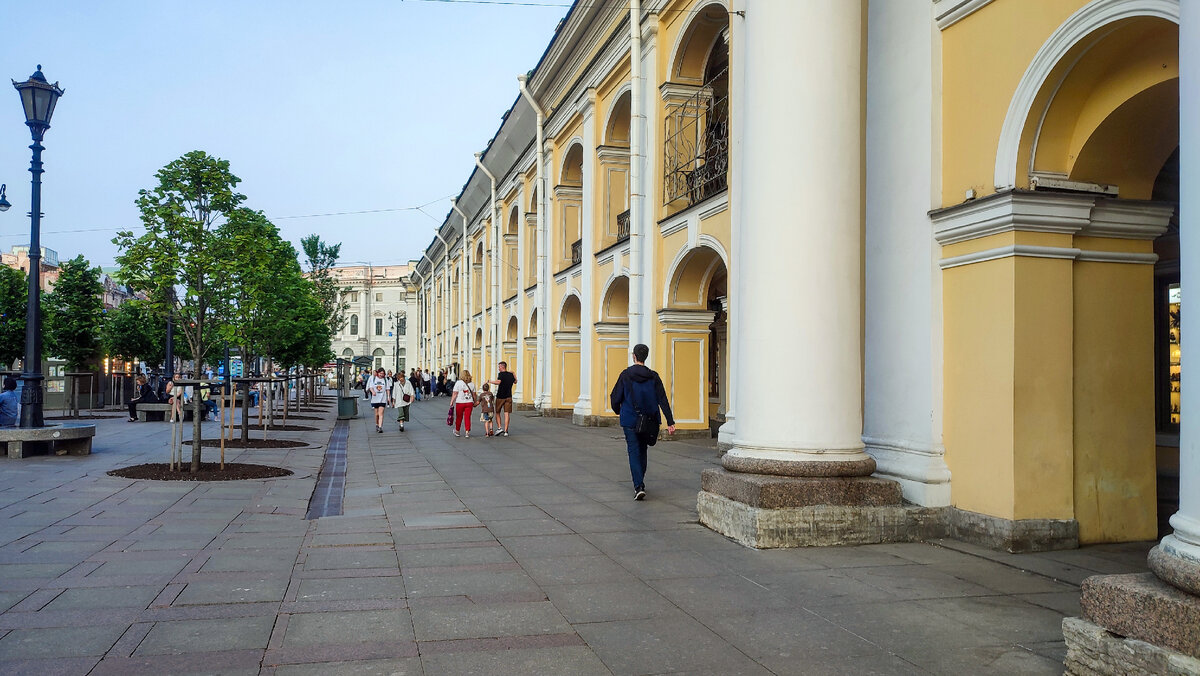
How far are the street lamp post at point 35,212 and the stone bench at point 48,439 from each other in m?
0.41

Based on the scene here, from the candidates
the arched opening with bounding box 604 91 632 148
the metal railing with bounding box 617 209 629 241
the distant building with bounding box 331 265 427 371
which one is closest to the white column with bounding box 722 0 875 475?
the metal railing with bounding box 617 209 629 241

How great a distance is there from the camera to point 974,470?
6.93m

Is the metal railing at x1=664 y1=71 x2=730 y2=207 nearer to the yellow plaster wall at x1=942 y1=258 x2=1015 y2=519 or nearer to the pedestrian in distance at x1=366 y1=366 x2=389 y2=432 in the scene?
the yellow plaster wall at x1=942 y1=258 x2=1015 y2=519

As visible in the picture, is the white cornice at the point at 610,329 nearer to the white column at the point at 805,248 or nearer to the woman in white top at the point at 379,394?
the woman in white top at the point at 379,394

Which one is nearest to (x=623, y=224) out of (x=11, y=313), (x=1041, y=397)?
(x=1041, y=397)

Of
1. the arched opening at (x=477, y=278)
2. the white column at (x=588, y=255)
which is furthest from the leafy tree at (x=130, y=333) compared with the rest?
the white column at (x=588, y=255)

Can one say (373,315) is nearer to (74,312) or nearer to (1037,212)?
(74,312)

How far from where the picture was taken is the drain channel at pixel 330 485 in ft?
29.8

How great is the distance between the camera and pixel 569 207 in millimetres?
25047

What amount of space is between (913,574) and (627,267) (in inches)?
545

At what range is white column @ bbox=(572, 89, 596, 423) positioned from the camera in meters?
21.3

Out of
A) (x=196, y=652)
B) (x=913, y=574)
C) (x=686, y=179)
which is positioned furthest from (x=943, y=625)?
(x=686, y=179)

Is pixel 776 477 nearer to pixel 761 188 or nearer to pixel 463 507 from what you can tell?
pixel 761 188

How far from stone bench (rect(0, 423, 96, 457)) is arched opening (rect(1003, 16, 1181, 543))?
43.1ft
